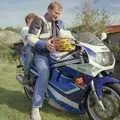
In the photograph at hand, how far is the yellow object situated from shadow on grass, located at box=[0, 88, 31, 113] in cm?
135

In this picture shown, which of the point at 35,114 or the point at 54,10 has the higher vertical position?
the point at 54,10

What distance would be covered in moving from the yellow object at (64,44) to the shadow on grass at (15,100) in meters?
1.35

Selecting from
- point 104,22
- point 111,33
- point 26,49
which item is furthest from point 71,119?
point 104,22

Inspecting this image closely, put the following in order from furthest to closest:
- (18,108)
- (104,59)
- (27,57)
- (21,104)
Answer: (21,104) → (18,108) → (27,57) → (104,59)

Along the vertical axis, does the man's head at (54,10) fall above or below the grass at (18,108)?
above

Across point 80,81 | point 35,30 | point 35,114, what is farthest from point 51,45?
point 35,114

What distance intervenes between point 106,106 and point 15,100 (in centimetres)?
233

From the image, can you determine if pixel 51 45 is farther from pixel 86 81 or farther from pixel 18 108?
pixel 18 108

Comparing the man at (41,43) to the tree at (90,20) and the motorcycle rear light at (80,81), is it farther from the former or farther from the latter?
the tree at (90,20)

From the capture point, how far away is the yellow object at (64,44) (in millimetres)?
6508

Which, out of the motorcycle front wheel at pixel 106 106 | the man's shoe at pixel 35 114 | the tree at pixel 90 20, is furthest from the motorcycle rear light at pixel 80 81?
the tree at pixel 90 20

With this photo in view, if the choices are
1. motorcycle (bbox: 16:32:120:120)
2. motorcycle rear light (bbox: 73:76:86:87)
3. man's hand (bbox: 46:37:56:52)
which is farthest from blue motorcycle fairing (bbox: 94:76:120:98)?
man's hand (bbox: 46:37:56:52)

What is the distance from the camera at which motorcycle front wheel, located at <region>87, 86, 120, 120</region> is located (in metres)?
6.22

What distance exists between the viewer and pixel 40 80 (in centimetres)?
675
